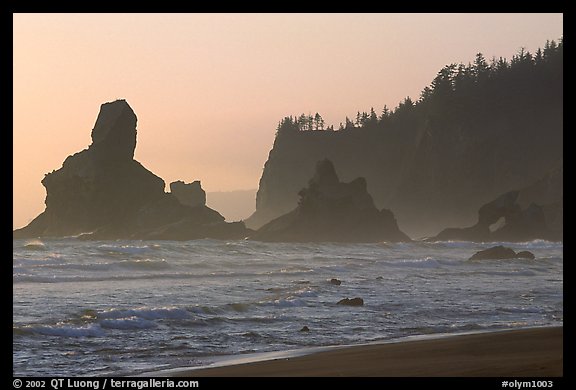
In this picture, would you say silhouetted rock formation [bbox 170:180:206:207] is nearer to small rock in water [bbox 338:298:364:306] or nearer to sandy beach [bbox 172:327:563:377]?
small rock in water [bbox 338:298:364:306]

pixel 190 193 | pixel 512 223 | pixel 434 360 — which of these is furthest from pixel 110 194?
pixel 434 360

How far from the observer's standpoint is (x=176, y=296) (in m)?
23.4

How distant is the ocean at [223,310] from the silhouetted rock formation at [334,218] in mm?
44937

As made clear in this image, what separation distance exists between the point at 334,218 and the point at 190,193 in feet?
66.8

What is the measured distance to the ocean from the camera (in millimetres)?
13953

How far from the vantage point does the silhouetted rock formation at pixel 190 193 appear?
95.8 meters

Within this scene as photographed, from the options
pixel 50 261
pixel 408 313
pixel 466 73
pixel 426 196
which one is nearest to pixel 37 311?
pixel 408 313

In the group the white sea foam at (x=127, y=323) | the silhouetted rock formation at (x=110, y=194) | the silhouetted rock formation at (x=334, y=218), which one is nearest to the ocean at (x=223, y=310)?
the white sea foam at (x=127, y=323)

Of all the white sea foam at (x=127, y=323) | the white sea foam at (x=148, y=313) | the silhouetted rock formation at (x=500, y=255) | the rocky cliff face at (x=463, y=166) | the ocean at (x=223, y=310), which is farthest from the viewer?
the rocky cliff face at (x=463, y=166)

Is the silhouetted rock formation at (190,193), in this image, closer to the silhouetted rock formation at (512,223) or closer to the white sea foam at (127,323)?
the silhouetted rock formation at (512,223)

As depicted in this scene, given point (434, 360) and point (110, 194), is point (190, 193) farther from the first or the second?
point (434, 360)

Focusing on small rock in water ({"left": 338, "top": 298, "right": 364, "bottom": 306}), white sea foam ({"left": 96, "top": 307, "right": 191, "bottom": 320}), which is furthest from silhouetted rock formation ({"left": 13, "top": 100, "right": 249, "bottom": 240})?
white sea foam ({"left": 96, "top": 307, "right": 191, "bottom": 320})

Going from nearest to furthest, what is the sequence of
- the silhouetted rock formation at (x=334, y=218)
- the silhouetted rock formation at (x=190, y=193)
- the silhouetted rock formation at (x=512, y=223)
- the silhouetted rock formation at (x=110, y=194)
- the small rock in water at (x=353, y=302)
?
the small rock in water at (x=353, y=302)
the silhouetted rock formation at (x=512, y=223)
the silhouetted rock formation at (x=334, y=218)
the silhouetted rock formation at (x=110, y=194)
the silhouetted rock formation at (x=190, y=193)

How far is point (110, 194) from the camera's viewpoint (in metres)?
93.6
